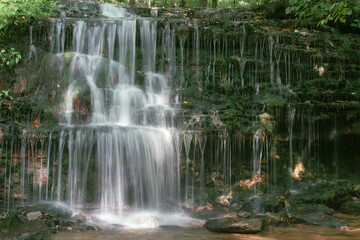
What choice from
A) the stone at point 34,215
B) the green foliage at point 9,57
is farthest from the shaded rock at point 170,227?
the green foliage at point 9,57

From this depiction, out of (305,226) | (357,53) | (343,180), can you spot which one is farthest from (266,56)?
(305,226)

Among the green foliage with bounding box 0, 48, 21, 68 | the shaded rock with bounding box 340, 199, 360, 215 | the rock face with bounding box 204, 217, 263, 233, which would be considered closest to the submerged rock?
the rock face with bounding box 204, 217, 263, 233

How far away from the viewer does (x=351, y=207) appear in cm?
771

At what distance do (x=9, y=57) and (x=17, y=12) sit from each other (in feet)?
4.65

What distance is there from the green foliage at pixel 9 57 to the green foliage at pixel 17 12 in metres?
0.72

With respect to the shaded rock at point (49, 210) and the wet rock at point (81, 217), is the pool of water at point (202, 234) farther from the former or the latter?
the shaded rock at point (49, 210)

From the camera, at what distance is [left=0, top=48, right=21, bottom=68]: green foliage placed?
28.8 feet

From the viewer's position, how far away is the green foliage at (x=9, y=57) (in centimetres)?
877

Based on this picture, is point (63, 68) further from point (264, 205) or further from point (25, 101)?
point (264, 205)

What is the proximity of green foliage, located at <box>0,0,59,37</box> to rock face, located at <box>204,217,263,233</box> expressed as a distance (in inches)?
312

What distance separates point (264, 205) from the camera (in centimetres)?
764

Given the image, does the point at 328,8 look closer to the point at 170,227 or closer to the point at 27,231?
the point at 170,227

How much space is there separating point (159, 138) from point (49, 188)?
2.88 m

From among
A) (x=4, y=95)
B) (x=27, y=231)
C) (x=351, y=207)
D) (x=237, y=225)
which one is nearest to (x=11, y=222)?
(x=27, y=231)
